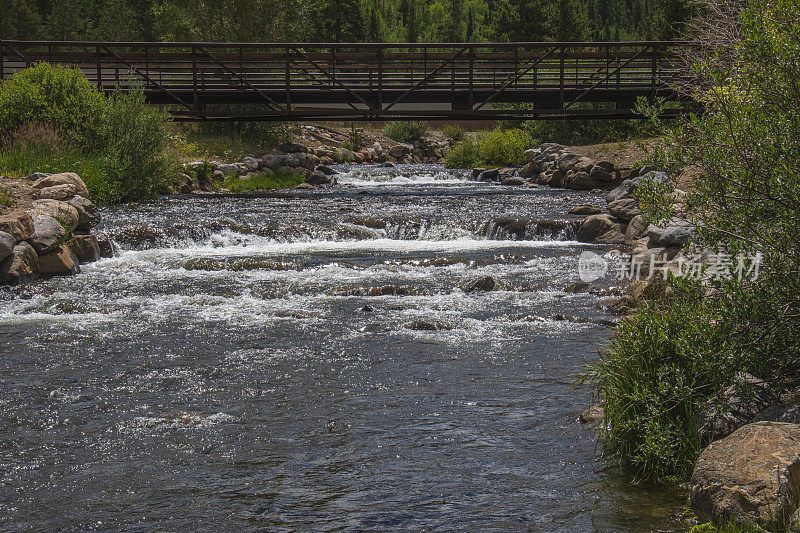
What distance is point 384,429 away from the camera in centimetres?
759

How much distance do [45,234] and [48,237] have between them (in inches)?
3.5

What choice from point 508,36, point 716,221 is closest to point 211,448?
point 716,221

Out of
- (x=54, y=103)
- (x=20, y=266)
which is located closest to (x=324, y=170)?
(x=54, y=103)

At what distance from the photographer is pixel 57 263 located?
49.3 feet

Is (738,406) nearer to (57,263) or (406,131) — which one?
(57,263)

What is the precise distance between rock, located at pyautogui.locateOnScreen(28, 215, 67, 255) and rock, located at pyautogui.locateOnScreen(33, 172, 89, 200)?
261cm

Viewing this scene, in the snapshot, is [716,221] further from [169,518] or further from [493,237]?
A: [493,237]

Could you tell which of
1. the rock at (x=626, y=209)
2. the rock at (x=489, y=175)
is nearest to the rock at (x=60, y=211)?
the rock at (x=626, y=209)

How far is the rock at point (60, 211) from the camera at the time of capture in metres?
15.9

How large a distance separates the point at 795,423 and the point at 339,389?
15.8ft

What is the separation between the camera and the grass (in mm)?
28583

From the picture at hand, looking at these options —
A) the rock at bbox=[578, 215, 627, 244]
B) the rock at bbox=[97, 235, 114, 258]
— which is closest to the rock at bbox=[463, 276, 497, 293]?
the rock at bbox=[578, 215, 627, 244]

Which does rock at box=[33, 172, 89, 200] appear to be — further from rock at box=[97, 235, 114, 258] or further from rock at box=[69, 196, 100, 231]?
rock at box=[97, 235, 114, 258]

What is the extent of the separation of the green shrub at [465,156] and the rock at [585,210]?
55.4 ft
